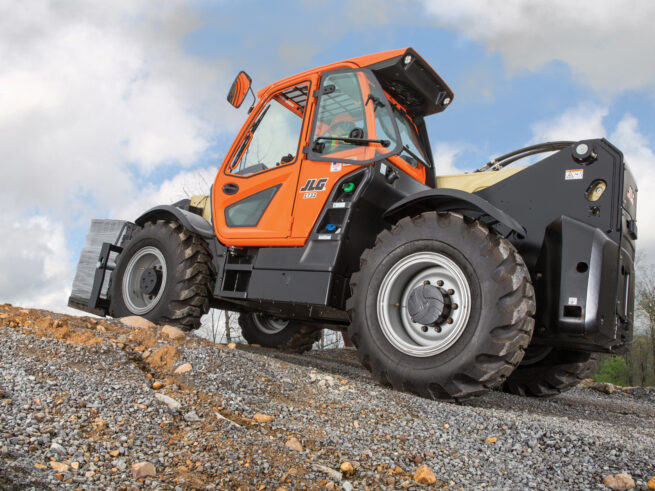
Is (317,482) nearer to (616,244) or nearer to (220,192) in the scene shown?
(616,244)

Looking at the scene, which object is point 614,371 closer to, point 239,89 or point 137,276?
point 137,276

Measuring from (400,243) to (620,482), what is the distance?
2395 millimetres

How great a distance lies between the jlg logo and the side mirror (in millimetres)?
1634

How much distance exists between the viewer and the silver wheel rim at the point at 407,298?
4.17 metres

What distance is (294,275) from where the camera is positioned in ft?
17.1

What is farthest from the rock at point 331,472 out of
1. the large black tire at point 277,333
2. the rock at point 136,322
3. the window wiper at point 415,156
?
the large black tire at point 277,333

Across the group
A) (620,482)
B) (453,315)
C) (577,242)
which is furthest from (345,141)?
(620,482)

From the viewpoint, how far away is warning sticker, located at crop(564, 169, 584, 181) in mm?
4438

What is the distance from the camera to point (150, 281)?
6504mm

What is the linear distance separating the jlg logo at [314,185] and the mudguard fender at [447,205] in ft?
2.29

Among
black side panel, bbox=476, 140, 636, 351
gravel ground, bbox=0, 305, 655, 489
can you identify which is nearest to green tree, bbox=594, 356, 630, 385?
black side panel, bbox=476, 140, 636, 351

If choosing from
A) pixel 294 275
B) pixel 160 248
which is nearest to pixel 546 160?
pixel 294 275

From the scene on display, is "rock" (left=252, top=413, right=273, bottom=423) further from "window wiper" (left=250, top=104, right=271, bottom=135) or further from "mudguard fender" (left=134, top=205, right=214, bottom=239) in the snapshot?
"window wiper" (left=250, top=104, right=271, bottom=135)

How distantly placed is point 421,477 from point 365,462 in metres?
0.28
